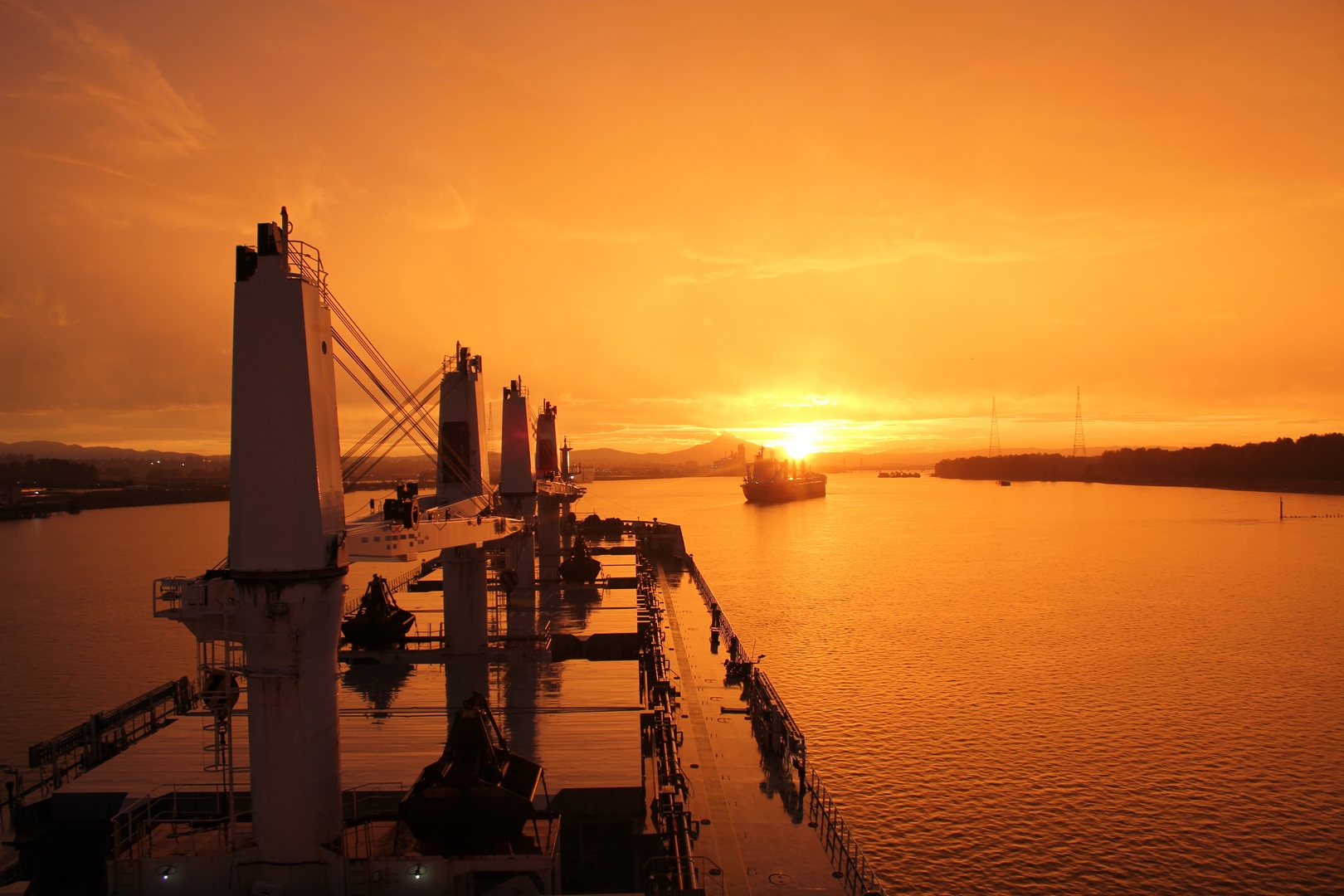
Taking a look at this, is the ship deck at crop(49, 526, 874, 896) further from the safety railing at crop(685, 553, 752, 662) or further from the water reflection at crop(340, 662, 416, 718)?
the safety railing at crop(685, 553, 752, 662)

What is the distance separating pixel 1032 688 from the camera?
39.7m

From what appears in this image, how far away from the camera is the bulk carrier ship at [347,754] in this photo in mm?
14461

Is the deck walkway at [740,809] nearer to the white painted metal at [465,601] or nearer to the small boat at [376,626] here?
the white painted metal at [465,601]

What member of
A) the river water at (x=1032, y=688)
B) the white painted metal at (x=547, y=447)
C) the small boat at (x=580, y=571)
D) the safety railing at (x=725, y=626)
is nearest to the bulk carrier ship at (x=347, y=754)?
the river water at (x=1032, y=688)

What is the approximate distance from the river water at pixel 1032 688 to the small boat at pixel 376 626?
41.6ft

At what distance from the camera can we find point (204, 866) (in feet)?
48.3

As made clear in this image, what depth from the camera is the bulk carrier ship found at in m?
14.5

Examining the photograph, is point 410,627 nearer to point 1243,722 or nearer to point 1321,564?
point 1243,722

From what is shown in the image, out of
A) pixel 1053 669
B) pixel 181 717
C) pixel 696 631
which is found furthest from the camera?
pixel 696 631

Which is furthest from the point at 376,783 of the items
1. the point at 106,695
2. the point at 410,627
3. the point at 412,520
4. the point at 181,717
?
the point at 106,695

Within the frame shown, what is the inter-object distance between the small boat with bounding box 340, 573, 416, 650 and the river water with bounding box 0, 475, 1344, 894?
12686 millimetres

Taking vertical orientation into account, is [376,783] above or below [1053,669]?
above

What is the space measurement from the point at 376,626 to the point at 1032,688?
30125mm

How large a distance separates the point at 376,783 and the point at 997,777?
2119cm
